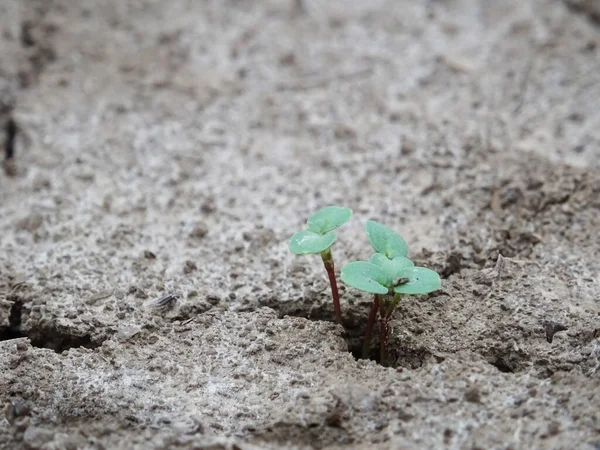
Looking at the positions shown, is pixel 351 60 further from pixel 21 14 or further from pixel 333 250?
pixel 21 14

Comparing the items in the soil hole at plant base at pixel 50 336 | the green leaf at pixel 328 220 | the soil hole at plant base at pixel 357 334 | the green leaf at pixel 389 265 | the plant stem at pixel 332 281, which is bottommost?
the soil hole at plant base at pixel 50 336

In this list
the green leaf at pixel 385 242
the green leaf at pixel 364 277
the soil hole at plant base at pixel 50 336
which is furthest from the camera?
the soil hole at plant base at pixel 50 336

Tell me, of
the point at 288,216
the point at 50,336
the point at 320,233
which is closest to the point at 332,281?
the point at 320,233

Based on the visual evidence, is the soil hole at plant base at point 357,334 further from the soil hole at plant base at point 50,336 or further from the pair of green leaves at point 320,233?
the soil hole at plant base at point 50,336

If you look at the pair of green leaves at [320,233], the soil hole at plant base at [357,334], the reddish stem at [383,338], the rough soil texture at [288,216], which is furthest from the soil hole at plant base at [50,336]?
the reddish stem at [383,338]

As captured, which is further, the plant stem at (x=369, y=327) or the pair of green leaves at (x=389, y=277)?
the plant stem at (x=369, y=327)

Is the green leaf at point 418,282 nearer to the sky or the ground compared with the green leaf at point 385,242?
nearer to the ground

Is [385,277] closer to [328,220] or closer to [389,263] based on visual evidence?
[389,263]
